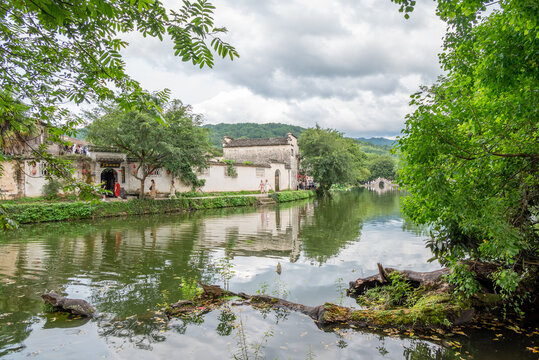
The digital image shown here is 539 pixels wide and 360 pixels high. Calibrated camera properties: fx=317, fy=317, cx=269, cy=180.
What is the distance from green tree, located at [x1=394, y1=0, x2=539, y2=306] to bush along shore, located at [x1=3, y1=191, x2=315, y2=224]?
36.9ft

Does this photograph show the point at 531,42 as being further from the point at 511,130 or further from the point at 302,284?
the point at 302,284

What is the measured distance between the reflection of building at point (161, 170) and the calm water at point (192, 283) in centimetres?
324

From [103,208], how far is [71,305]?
1401 centimetres

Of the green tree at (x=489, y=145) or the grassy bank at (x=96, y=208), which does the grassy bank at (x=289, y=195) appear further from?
the green tree at (x=489, y=145)

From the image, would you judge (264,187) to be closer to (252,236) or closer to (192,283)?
(252,236)

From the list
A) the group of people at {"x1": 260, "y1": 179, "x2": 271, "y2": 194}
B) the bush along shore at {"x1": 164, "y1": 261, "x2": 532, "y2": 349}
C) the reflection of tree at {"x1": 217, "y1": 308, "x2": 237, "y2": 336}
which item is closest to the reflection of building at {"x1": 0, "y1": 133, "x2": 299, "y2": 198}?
the group of people at {"x1": 260, "y1": 179, "x2": 271, "y2": 194}

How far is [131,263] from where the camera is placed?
8.72 meters

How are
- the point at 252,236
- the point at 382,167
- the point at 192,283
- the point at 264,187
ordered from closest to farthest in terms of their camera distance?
the point at 192,283 → the point at 252,236 → the point at 264,187 → the point at 382,167

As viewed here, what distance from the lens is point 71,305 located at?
17.1 feet

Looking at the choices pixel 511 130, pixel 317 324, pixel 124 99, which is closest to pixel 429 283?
pixel 317 324

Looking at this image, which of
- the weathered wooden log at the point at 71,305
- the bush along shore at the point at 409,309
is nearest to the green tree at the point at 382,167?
the bush along shore at the point at 409,309

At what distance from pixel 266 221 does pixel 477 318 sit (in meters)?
13.2

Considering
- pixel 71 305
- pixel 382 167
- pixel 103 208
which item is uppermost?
pixel 382 167

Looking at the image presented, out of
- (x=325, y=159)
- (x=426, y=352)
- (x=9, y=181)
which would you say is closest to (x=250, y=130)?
(x=325, y=159)
